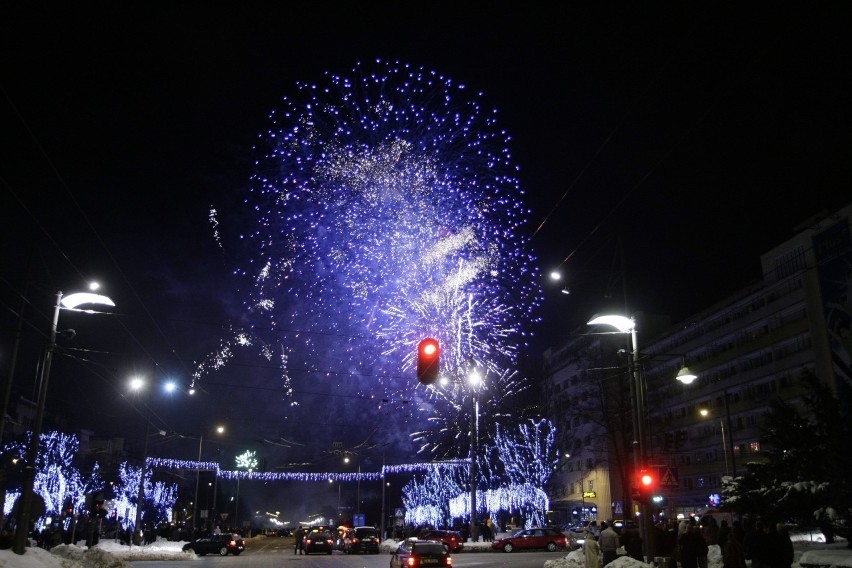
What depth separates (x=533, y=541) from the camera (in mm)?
43312

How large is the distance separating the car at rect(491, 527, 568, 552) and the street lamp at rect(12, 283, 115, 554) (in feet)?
92.0

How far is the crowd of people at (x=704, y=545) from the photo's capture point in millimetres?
14242

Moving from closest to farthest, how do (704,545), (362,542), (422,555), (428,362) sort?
1. (428,362)
2. (704,545)
3. (422,555)
4. (362,542)

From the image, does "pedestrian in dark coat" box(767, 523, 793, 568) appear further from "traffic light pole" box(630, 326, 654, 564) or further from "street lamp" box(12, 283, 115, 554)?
"street lamp" box(12, 283, 115, 554)

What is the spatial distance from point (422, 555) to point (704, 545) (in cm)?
833

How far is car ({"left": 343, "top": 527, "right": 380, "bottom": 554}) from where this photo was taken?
44406mm

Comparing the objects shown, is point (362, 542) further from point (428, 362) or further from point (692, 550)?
point (428, 362)

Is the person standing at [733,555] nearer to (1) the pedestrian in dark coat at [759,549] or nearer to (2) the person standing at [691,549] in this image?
(1) the pedestrian in dark coat at [759,549]

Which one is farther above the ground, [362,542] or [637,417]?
[637,417]

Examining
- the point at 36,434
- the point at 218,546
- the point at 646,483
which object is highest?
the point at 36,434

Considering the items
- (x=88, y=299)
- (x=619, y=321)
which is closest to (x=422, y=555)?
(x=619, y=321)

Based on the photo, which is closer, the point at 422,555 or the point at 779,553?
the point at 779,553

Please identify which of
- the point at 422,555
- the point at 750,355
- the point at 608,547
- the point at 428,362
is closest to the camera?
the point at 428,362

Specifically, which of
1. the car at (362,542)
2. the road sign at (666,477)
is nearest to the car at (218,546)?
the car at (362,542)
